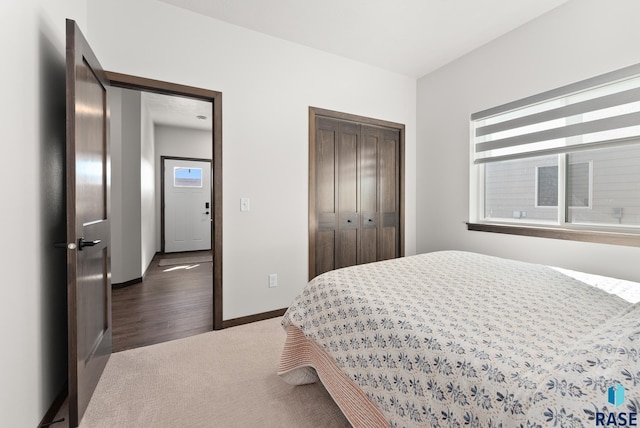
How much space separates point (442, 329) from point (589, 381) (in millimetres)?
396

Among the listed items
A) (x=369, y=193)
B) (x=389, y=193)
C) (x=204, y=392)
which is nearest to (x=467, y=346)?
(x=204, y=392)

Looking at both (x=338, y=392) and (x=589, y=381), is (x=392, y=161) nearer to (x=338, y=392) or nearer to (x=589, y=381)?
(x=338, y=392)

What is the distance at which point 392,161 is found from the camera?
12.3 feet

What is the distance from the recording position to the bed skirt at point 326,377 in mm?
1174

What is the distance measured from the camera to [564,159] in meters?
2.51

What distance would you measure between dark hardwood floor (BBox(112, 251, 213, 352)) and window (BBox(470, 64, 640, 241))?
3.15m

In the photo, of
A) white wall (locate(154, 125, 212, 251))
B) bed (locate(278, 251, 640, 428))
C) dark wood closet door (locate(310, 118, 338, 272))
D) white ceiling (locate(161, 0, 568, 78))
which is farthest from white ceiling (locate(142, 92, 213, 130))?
bed (locate(278, 251, 640, 428))

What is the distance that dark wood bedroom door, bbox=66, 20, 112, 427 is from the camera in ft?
4.62

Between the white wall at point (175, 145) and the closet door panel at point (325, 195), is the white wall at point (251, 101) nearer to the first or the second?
the closet door panel at point (325, 195)

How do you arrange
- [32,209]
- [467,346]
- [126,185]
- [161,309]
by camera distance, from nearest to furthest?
[467,346], [32,209], [161,309], [126,185]

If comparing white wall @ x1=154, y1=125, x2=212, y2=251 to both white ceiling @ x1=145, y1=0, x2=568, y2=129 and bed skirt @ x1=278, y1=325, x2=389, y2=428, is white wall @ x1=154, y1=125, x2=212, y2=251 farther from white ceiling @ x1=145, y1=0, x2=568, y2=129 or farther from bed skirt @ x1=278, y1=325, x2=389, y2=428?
bed skirt @ x1=278, y1=325, x2=389, y2=428

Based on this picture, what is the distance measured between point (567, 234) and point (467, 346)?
2.17m

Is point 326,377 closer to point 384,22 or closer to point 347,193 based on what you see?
point 347,193

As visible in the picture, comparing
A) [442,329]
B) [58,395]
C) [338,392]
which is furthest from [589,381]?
[58,395]
